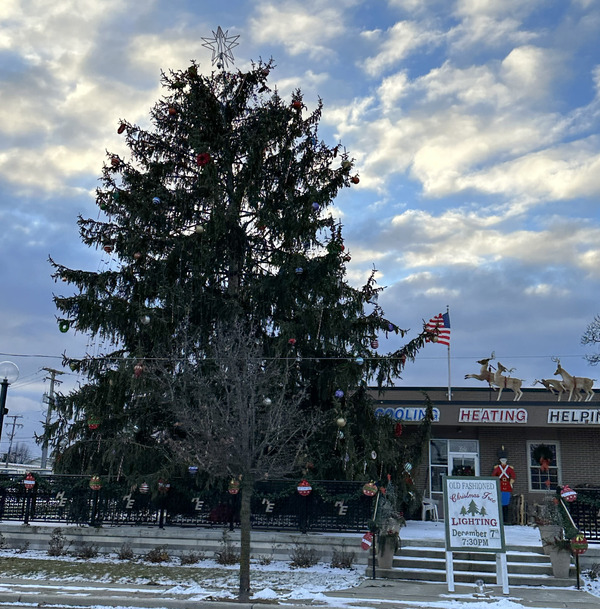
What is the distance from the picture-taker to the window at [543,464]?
21.2 metres

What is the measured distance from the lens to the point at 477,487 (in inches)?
464

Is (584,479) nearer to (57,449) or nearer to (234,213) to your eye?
(234,213)

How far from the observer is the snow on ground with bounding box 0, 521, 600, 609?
34.2 ft

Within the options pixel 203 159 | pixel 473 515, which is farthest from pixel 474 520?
pixel 203 159

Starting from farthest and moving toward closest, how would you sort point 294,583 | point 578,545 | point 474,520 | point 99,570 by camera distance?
point 99,570, point 578,545, point 294,583, point 474,520

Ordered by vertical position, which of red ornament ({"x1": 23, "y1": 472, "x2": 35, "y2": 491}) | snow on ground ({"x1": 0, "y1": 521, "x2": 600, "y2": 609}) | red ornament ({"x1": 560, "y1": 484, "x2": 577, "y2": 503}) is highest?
red ornament ({"x1": 560, "y1": 484, "x2": 577, "y2": 503})

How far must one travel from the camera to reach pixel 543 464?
69.7 ft

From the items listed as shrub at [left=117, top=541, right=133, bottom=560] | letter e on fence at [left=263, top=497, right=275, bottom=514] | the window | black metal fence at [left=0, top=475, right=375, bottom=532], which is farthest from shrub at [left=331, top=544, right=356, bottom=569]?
the window

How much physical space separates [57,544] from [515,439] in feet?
48.4

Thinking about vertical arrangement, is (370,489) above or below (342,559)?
above

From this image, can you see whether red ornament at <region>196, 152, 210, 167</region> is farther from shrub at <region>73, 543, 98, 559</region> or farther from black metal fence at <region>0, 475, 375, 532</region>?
shrub at <region>73, 543, 98, 559</region>

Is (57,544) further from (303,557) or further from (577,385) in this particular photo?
(577,385)

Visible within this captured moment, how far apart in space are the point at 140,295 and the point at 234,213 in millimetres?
3527

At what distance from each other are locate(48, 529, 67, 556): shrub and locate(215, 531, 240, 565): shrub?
12.0ft
